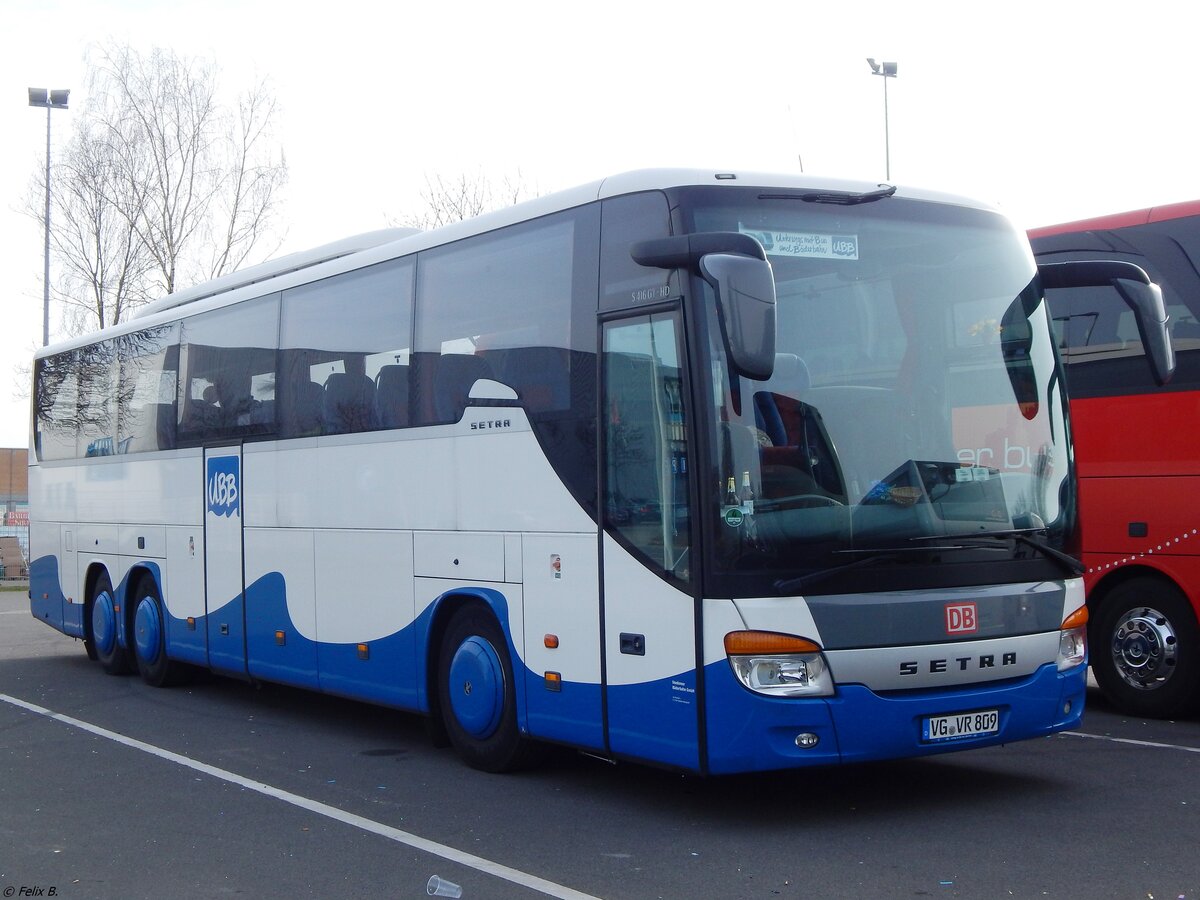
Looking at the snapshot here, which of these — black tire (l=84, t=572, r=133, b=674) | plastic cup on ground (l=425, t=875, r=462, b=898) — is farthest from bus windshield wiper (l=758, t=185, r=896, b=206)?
black tire (l=84, t=572, r=133, b=674)

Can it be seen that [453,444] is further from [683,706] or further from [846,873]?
[846,873]

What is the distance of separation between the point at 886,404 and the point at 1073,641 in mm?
1867

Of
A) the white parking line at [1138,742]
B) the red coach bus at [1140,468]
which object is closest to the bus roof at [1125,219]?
the red coach bus at [1140,468]

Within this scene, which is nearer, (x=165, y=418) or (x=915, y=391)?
(x=915, y=391)

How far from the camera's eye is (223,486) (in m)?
13.1

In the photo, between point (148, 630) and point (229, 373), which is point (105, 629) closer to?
point (148, 630)

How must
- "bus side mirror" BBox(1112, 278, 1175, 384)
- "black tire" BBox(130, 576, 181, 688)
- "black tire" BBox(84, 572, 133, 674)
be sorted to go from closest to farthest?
"bus side mirror" BBox(1112, 278, 1175, 384) < "black tire" BBox(130, 576, 181, 688) < "black tire" BBox(84, 572, 133, 674)

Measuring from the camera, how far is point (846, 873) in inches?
259

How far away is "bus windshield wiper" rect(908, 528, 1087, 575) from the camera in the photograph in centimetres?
758

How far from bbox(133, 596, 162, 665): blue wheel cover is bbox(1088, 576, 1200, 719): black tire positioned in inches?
357

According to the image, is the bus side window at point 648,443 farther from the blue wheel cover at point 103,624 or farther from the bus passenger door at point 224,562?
the blue wheel cover at point 103,624

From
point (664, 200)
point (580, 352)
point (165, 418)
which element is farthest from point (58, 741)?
point (664, 200)

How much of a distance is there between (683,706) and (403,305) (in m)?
4.21

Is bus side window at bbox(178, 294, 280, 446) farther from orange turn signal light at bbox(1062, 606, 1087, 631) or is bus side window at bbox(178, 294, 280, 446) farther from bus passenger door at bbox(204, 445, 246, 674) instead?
orange turn signal light at bbox(1062, 606, 1087, 631)
